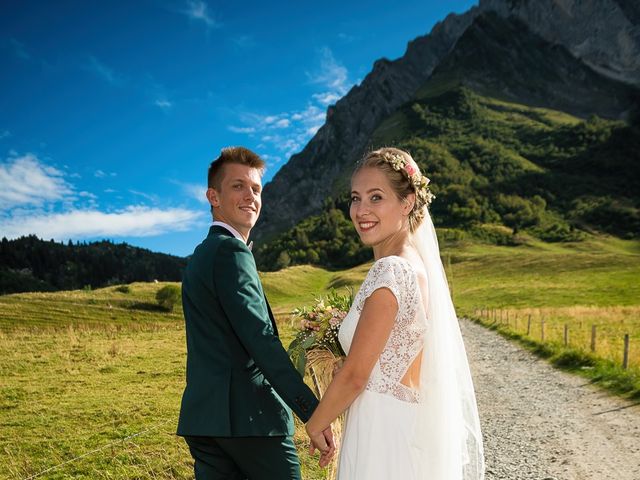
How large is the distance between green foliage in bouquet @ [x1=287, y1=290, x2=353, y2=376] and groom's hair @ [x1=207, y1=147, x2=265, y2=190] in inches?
54.6

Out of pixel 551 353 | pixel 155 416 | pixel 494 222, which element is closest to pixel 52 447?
pixel 155 416

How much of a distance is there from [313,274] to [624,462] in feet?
421

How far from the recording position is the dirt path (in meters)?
9.19

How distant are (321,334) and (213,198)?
148 centimetres

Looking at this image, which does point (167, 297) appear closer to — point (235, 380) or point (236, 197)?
point (236, 197)

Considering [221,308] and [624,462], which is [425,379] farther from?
[624,462]

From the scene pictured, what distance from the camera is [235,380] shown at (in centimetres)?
342

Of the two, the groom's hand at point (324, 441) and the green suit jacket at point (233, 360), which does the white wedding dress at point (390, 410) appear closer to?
the groom's hand at point (324, 441)

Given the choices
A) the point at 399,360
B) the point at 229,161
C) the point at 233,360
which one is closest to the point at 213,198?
the point at 229,161

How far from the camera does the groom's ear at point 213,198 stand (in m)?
4.01

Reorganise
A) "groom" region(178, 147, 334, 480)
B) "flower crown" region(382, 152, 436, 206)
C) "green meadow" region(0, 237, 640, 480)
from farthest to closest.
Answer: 1. "green meadow" region(0, 237, 640, 480)
2. "flower crown" region(382, 152, 436, 206)
3. "groom" region(178, 147, 334, 480)

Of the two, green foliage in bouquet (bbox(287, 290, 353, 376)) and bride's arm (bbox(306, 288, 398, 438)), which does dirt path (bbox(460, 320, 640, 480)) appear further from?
bride's arm (bbox(306, 288, 398, 438))

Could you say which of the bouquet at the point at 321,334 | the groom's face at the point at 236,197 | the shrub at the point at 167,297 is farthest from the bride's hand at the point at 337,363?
the shrub at the point at 167,297

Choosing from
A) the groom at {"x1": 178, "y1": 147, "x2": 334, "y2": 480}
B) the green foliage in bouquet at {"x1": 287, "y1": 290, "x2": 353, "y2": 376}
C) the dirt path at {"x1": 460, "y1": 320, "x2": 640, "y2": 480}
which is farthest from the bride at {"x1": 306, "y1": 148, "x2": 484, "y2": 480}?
the dirt path at {"x1": 460, "y1": 320, "x2": 640, "y2": 480}
